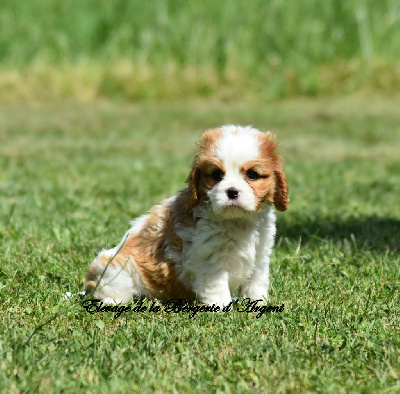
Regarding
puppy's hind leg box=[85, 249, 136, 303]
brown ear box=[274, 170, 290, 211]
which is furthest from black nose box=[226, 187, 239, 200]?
puppy's hind leg box=[85, 249, 136, 303]

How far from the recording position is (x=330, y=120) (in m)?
13.4

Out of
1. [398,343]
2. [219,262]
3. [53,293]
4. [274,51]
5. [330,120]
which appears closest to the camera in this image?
[398,343]

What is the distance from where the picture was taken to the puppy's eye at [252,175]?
392 cm

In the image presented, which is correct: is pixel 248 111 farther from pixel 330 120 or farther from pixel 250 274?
pixel 250 274

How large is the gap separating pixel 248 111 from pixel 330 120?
1.72 m

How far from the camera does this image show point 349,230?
6.16 metres

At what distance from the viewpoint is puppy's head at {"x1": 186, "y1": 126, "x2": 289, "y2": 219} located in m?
3.82

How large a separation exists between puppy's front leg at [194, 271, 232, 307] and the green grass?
11.8 m

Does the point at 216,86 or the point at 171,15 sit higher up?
the point at 171,15

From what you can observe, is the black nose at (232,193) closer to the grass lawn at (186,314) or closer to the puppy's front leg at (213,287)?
the puppy's front leg at (213,287)

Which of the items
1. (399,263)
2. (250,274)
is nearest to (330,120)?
(399,263)

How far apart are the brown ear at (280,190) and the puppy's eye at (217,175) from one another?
14.0 inches

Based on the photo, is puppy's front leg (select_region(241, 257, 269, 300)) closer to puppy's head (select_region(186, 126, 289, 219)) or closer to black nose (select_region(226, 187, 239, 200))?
puppy's head (select_region(186, 126, 289, 219))

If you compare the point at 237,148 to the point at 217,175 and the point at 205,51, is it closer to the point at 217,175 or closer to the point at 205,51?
the point at 217,175
